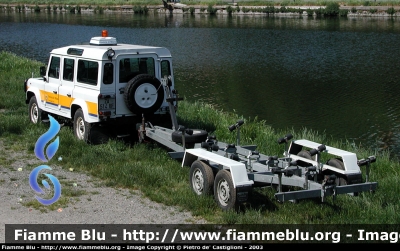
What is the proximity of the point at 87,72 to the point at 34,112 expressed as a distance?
3.16 metres

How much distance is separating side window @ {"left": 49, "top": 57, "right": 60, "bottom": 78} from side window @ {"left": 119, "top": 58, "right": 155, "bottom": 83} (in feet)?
7.33

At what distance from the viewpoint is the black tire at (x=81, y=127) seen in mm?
12914

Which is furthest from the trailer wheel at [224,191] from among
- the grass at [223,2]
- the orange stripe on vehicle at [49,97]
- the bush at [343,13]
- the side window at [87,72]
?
the grass at [223,2]

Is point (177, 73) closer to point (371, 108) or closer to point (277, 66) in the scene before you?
point (277, 66)

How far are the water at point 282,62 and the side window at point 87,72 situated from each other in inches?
323

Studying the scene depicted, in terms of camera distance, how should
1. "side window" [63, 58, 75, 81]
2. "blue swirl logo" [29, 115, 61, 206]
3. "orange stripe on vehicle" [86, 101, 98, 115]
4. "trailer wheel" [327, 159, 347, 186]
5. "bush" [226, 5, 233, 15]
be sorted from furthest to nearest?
1. "bush" [226, 5, 233, 15]
2. "side window" [63, 58, 75, 81]
3. "orange stripe on vehicle" [86, 101, 98, 115]
4. "blue swirl logo" [29, 115, 61, 206]
5. "trailer wheel" [327, 159, 347, 186]

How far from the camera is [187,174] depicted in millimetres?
10891

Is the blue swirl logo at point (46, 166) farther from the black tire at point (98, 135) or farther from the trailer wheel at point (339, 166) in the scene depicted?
the trailer wheel at point (339, 166)

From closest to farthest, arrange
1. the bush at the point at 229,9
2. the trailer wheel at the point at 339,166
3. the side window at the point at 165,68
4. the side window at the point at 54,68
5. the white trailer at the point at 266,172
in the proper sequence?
the white trailer at the point at 266,172 → the trailer wheel at the point at 339,166 → the side window at the point at 165,68 → the side window at the point at 54,68 → the bush at the point at 229,9

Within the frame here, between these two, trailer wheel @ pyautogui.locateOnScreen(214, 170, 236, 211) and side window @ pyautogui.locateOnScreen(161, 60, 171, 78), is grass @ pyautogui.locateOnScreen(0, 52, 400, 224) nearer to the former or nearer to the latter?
trailer wheel @ pyautogui.locateOnScreen(214, 170, 236, 211)

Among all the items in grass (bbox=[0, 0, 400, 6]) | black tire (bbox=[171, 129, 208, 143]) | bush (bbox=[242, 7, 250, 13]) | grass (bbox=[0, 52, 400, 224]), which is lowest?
grass (bbox=[0, 52, 400, 224])

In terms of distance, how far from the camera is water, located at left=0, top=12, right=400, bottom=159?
21.3m

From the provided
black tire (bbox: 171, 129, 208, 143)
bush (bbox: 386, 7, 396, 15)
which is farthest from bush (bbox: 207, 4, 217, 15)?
black tire (bbox: 171, 129, 208, 143)

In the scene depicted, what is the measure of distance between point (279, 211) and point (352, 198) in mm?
1270
